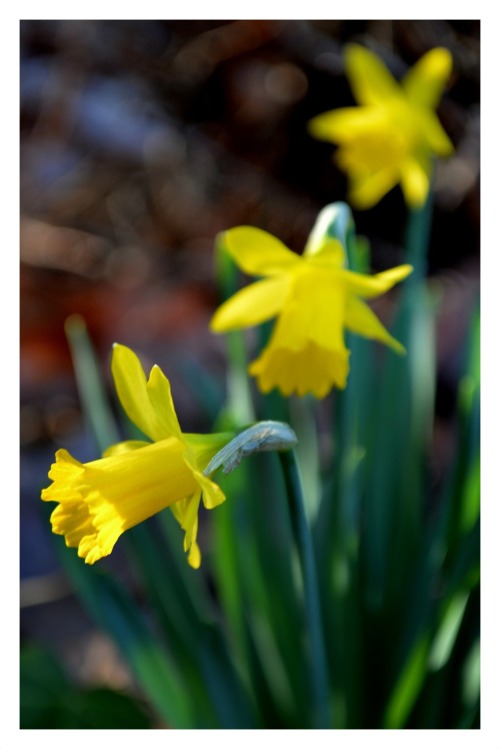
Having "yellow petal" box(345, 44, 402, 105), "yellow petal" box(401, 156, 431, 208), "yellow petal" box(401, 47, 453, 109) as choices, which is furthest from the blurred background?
"yellow petal" box(401, 156, 431, 208)

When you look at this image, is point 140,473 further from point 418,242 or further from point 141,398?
point 418,242

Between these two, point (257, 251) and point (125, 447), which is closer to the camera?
point (125, 447)

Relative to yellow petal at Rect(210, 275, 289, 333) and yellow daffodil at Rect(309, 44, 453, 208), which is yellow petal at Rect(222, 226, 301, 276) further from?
yellow daffodil at Rect(309, 44, 453, 208)

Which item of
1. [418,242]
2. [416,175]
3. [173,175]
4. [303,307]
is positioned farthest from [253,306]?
[173,175]

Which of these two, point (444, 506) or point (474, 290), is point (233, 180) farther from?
point (444, 506)

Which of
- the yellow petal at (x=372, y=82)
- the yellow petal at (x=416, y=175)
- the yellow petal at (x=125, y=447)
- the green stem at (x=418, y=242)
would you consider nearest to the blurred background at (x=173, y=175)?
the yellow petal at (x=372, y=82)
